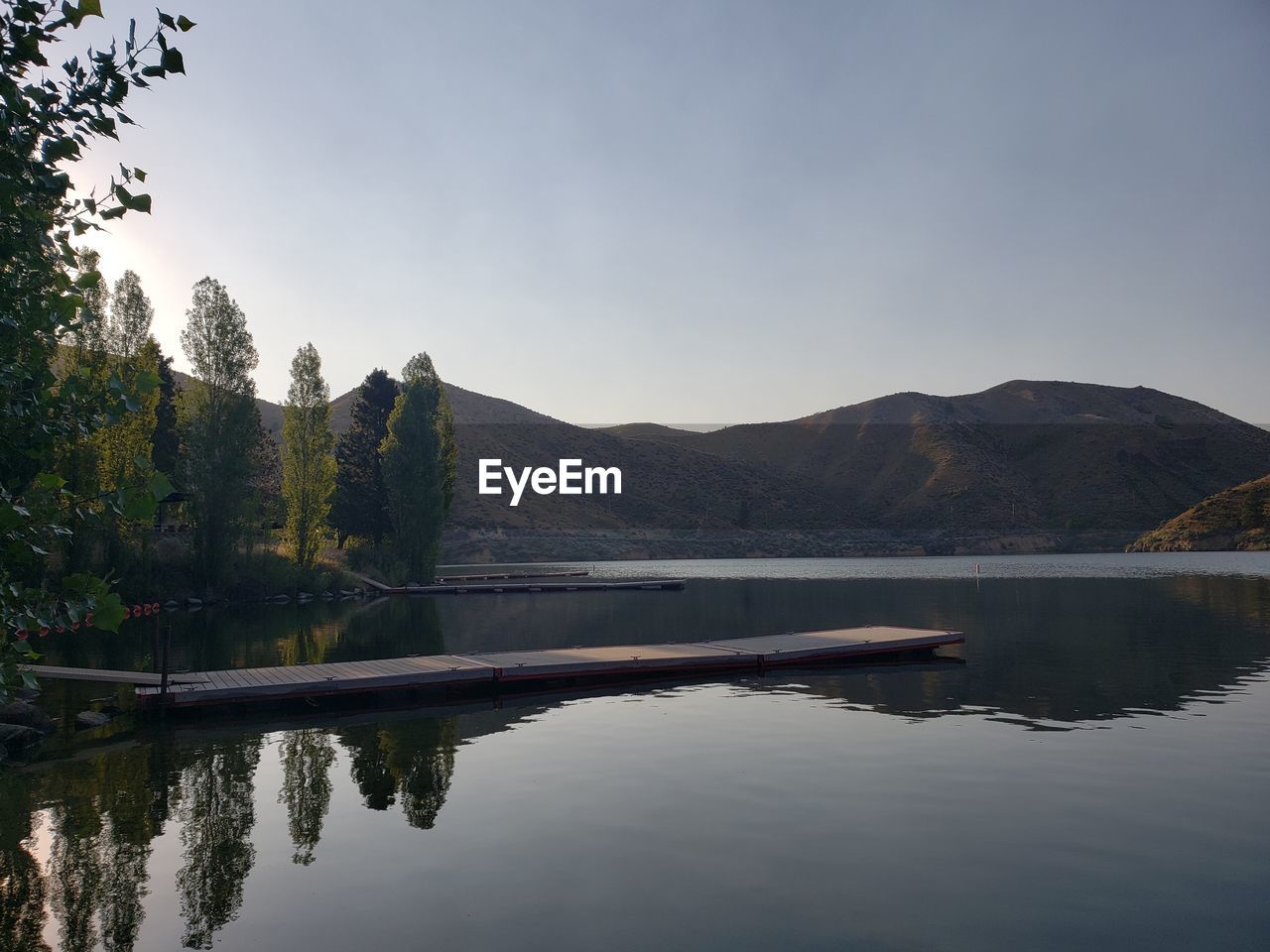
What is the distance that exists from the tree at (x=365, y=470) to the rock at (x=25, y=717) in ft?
172

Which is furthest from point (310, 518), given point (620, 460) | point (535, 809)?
point (620, 460)

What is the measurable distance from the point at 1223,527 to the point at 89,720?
150m

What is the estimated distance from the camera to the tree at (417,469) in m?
69.8

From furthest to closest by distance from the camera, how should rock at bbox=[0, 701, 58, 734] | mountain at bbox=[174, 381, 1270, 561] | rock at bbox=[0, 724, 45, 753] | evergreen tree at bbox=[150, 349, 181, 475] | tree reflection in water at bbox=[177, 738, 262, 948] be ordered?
mountain at bbox=[174, 381, 1270, 561]
evergreen tree at bbox=[150, 349, 181, 475]
rock at bbox=[0, 701, 58, 734]
rock at bbox=[0, 724, 45, 753]
tree reflection in water at bbox=[177, 738, 262, 948]

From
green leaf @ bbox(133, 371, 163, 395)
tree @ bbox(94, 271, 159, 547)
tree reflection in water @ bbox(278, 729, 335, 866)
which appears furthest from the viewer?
tree @ bbox(94, 271, 159, 547)

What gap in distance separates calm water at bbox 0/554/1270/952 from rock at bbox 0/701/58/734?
30.9 inches

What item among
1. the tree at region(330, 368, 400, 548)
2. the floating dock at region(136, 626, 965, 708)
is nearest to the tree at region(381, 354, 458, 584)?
the tree at region(330, 368, 400, 548)

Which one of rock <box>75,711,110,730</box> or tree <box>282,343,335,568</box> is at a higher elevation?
tree <box>282,343,335,568</box>

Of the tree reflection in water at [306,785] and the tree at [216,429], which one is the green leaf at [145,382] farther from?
the tree at [216,429]

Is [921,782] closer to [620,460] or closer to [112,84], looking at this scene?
[112,84]

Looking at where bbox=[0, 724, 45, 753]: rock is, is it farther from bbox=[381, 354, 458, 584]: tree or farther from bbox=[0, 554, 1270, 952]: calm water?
bbox=[381, 354, 458, 584]: tree

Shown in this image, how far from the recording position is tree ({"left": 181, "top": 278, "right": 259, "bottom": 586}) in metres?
55.4

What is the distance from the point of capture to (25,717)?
2061 centimetres

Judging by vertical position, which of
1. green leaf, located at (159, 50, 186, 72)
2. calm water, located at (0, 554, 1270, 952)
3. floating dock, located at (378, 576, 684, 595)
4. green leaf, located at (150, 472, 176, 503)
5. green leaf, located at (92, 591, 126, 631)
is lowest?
calm water, located at (0, 554, 1270, 952)
